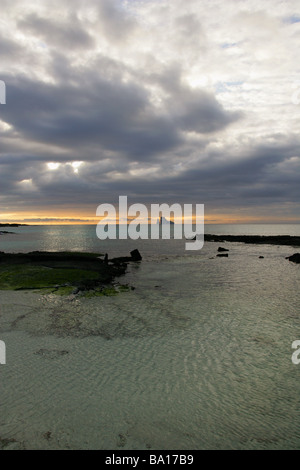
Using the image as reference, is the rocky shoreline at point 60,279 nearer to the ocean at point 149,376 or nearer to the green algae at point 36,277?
the green algae at point 36,277

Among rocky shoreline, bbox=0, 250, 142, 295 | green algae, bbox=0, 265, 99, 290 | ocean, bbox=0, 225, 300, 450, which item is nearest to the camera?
ocean, bbox=0, 225, 300, 450

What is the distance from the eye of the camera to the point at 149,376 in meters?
13.0

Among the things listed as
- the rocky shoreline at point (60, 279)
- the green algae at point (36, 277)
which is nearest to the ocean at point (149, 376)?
the rocky shoreline at point (60, 279)

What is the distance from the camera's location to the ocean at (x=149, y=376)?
9250 millimetres

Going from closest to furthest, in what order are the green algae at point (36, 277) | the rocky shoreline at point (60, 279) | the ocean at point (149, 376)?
the ocean at point (149, 376) → the rocky shoreline at point (60, 279) → the green algae at point (36, 277)

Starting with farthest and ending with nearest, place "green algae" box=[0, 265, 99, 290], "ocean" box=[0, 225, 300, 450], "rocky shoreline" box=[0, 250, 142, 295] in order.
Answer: "green algae" box=[0, 265, 99, 290] → "rocky shoreline" box=[0, 250, 142, 295] → "ocean" box=[0, 225, 300, 450]

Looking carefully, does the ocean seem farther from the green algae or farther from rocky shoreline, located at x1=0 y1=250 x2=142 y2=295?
the green algae

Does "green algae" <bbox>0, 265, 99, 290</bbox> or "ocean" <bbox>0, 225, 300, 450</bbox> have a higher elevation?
"green algae" <bbox>0, 265, 99, 290</bbox>

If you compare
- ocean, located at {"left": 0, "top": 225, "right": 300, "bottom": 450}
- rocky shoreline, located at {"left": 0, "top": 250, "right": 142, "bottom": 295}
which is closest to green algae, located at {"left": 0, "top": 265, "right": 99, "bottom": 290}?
rocky shoreline, located at {"left": 0, "top": 250, "right": 142, "bottom": 295}

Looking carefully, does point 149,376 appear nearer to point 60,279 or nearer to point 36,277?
point 60,279

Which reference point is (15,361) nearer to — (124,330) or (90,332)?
(90,332)

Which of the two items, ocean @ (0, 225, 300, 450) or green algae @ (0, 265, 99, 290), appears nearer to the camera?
ocean @ (0, 225, 300, 450)

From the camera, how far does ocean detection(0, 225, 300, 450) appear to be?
9.25 m
